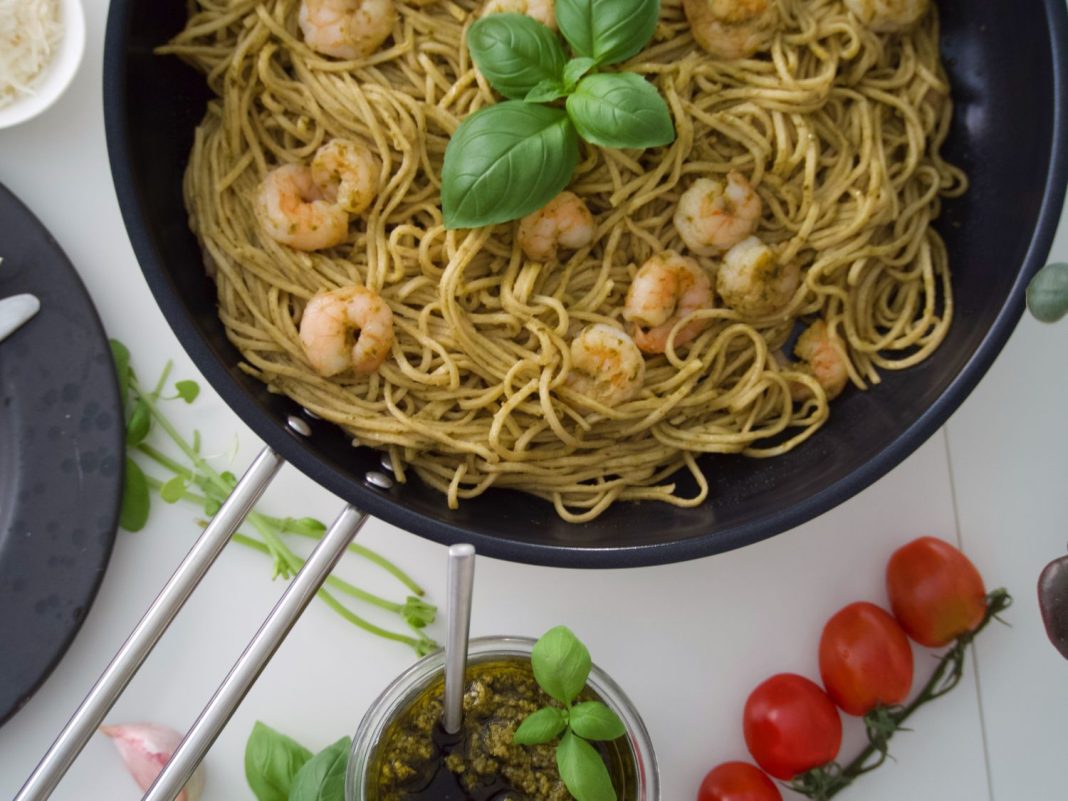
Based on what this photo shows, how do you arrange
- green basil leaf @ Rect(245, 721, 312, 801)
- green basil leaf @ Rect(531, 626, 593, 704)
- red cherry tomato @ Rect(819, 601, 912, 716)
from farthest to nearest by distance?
1. red cherry tomato @ Rect(819, 601, 912, 716)
2. green basil leaf @ Rect(245, 721, 312, 801)
3. green basil leaf @ Rect(531, 626, 593, 704)

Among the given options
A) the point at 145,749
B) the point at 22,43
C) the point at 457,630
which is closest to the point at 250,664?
the point at 457,630

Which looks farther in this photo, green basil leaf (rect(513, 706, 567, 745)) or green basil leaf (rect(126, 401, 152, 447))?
green basil leaf (rect(126, 401, 152, 447))

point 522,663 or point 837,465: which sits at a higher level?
point 837,465

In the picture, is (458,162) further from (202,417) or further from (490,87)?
(202,417)

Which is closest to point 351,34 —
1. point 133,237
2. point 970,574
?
point 133,237

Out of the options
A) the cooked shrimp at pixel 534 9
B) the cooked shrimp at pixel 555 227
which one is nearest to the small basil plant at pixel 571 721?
the cooked shrimp at pixel 555 227

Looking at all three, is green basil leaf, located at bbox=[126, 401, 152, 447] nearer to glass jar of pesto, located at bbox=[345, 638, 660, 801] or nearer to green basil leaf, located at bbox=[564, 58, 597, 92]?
glass jar of pesto, located at bbox=[345, 638, 660, 801]


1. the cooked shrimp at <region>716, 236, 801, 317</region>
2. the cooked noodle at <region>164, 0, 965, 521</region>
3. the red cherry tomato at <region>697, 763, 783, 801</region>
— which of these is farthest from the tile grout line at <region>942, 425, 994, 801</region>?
the cooked shrimp at <region>716, 236, 801, 317</region>

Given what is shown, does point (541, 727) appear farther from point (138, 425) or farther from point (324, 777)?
point (138, 425)
